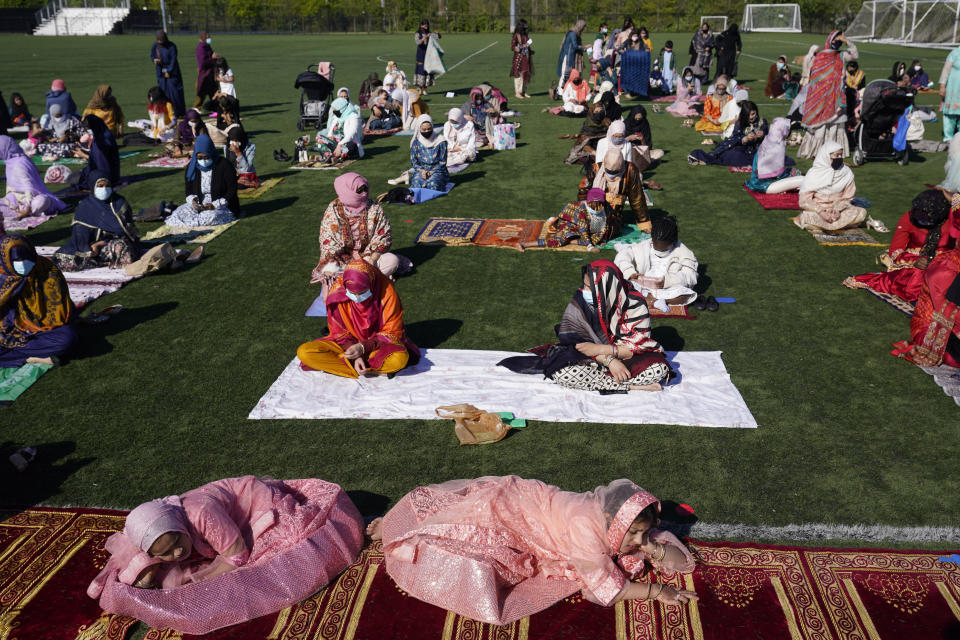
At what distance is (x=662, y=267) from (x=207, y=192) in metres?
6.67

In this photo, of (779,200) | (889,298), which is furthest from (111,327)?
(779,200)

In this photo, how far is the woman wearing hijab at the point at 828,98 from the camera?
38.8 ft

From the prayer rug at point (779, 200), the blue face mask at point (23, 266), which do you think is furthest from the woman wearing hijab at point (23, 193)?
the prayer rug at point (779, 200)

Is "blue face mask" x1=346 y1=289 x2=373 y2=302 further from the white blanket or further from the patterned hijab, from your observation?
the patterned hijab

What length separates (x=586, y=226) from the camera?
8859 millimetres

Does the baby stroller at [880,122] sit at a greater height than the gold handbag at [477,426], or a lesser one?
greater

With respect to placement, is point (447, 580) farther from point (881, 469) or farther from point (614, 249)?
point (614, 249)

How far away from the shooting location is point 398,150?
14.4m

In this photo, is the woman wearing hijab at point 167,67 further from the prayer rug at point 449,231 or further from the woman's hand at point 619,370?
the woman's hand at point 619,370

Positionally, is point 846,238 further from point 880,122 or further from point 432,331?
point 432,331

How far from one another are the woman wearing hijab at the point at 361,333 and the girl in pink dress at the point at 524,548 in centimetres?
213

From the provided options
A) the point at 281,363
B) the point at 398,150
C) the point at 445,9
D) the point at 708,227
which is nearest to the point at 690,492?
the point at 281,363

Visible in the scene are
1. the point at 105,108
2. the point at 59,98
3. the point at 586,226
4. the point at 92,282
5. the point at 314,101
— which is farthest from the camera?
the point at 314,101

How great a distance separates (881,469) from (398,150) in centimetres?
1147
